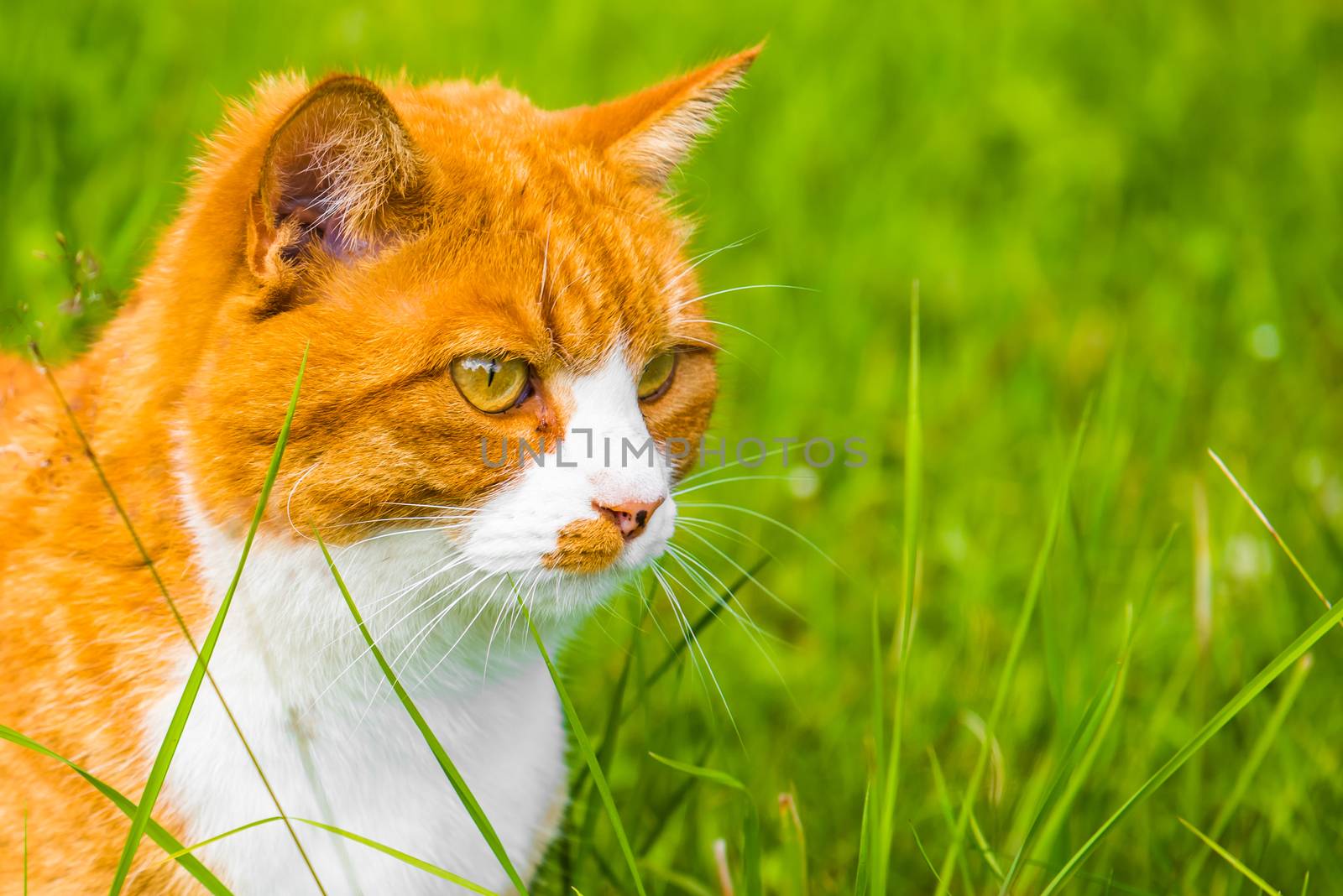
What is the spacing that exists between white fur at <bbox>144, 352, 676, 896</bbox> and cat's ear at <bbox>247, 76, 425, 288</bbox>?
29 cm

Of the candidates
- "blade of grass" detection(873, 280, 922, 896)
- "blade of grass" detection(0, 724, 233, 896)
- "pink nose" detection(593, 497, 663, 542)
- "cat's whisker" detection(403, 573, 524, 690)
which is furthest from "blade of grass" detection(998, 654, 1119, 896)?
"blade of grass" detection(0, 724, 233, 896)

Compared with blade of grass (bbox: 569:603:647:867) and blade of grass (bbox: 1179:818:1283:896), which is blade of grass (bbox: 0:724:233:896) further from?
blade of grass (bbox: 1179:818:1283:896)

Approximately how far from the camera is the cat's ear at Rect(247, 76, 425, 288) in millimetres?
1357

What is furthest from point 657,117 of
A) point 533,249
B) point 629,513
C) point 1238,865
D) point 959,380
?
point 959,380

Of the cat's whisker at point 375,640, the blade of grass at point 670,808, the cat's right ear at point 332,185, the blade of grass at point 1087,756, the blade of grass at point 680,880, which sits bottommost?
the blade of grass at point 680,880

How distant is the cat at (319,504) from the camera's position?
1.43 meters

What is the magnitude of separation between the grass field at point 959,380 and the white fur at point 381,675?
242mm

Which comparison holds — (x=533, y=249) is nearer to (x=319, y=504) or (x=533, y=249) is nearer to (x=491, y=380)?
(x=491, y=380)

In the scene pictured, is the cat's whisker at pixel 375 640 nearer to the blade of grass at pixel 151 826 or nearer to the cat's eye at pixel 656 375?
the blade of grass at pixel 151 826

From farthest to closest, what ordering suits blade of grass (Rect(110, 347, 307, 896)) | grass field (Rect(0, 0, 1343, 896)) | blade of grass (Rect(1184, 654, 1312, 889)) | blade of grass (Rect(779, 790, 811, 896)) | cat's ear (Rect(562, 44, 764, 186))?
grass field (Rect(0, 0, 1343, 896)) → cat's ear (Rect(562, 44, 764, 186)) → blade of grass (Rect(1184, 654, 1312, 889)) → blade of grass (Rect(779, 790, 811, 896)) → blade of grass (Rect(110, 347, 307, 896))

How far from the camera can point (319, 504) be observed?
4.74ft

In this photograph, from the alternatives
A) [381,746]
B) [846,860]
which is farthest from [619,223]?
[846,860]

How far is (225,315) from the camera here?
143cm

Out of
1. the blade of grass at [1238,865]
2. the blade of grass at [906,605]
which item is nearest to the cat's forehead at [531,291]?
the blade of grass at [906,605]
